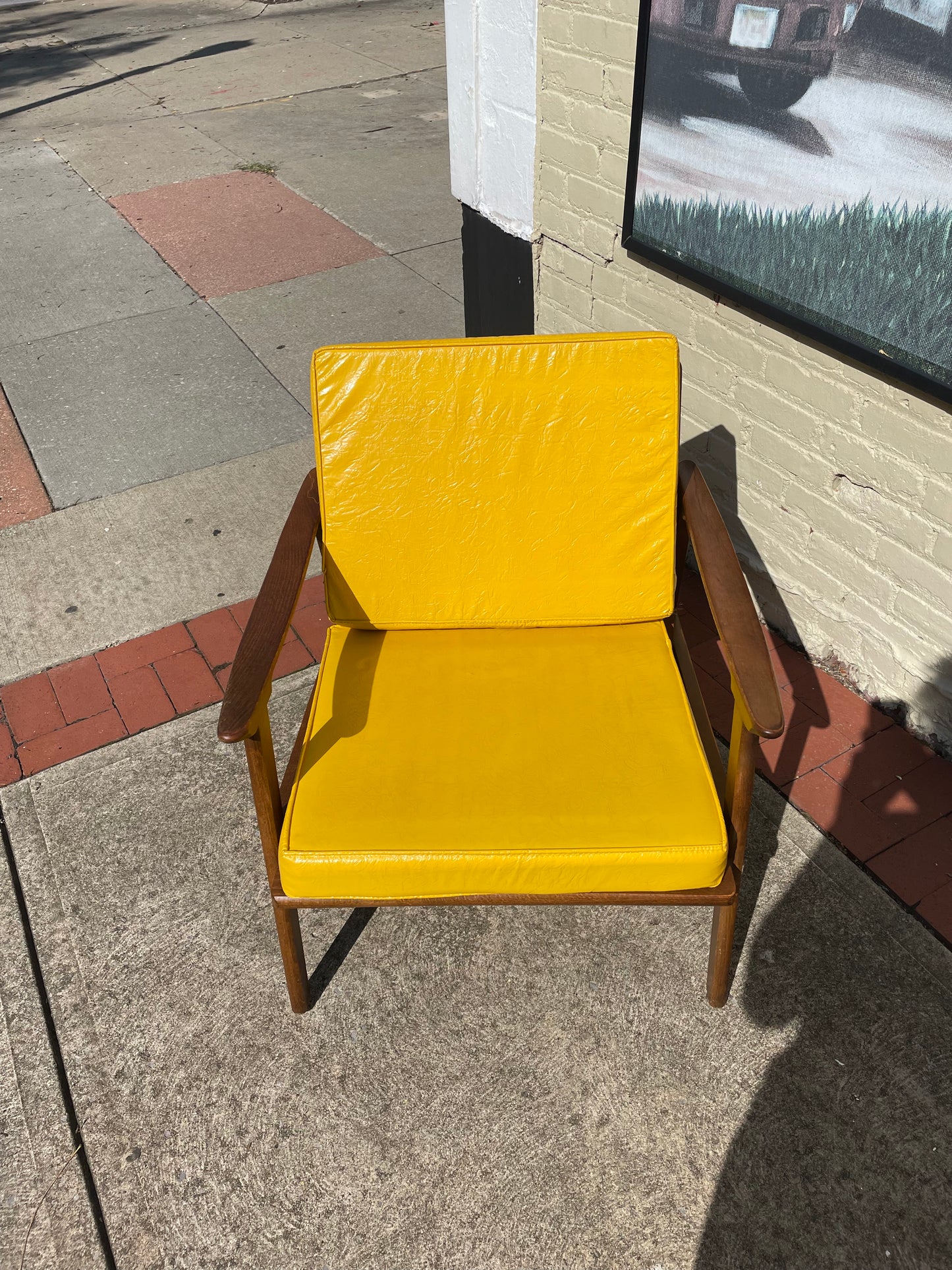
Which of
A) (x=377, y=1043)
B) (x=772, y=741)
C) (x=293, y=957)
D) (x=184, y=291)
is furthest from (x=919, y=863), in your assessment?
(x=184, y=291)

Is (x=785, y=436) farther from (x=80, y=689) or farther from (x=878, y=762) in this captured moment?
(x=80, y=689)

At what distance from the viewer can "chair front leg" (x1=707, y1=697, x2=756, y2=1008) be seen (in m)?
1.81

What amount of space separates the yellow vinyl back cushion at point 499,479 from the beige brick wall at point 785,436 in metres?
0.59

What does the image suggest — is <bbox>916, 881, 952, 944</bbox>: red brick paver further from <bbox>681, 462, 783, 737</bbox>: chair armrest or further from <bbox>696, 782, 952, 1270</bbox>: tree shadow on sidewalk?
<bbox>681, 462, 783, 737</bbox>: chair armrest

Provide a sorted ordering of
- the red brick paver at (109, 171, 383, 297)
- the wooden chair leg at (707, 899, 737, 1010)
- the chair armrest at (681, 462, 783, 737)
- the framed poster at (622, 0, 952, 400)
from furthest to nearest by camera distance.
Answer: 1. the red brick paver at (109, 171, 383, 297)
2. the framed poster at (622, 0, 952, 400)
3. the wooden chair leg at (707, 899, 737, 1010)
4. the chair armrest at (681, 462, 783, 737)

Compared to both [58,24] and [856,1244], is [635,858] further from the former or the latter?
[58,24]

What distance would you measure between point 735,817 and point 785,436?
1306 mm

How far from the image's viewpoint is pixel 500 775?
1947 mm

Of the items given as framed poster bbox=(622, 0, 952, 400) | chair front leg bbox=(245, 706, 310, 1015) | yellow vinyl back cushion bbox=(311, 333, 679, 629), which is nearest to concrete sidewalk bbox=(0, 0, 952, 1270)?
chair front leg bbox=(245, 706, 310, 1015)

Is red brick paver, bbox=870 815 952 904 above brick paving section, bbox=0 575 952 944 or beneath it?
above

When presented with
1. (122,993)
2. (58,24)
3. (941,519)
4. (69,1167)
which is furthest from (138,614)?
(58,24)

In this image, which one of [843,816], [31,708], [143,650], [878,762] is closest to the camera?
[843,816]


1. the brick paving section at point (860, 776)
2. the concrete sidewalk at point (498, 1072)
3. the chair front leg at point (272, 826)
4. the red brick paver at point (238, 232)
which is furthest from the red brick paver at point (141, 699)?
the red brick paver at point (238, 232)

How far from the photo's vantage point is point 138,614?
3254 millimetres
